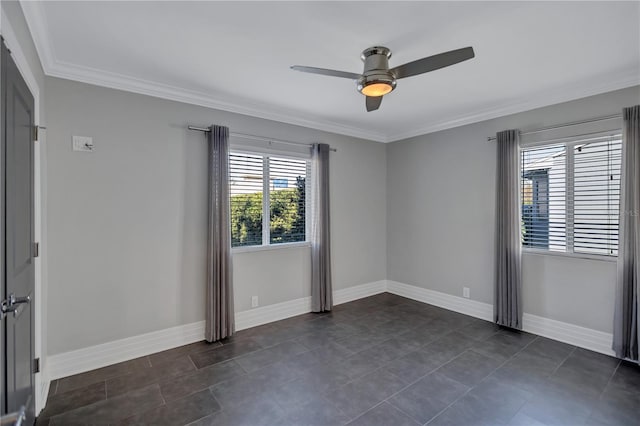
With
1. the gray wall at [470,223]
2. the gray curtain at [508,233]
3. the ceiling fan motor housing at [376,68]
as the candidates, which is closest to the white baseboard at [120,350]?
the ceiling fan motor housing at [376,68]

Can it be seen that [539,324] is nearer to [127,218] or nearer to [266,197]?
[266,197]

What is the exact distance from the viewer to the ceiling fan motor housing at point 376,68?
228 cm

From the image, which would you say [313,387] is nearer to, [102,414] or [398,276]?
[102,414]

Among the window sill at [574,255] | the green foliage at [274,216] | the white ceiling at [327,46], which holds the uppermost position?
the white ceiling at [327,46]

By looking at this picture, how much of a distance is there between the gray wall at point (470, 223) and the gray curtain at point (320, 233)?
1397 mm

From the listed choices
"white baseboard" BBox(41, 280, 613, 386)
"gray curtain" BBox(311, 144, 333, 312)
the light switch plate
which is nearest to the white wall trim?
"white baseboard" BBox(41, 280, 613, 386)

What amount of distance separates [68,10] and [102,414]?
8.78ft

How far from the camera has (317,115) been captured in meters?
4.13

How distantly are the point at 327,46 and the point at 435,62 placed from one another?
2.66 ft

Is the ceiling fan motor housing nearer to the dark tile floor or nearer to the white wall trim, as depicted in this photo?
the dark tile floor

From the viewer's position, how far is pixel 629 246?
2.85 metres

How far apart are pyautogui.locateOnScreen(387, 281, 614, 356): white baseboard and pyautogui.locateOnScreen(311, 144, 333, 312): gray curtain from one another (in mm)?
1499

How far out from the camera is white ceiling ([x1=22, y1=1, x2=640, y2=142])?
198 cm

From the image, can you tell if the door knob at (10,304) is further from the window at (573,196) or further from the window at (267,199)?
the window at (573,196)
